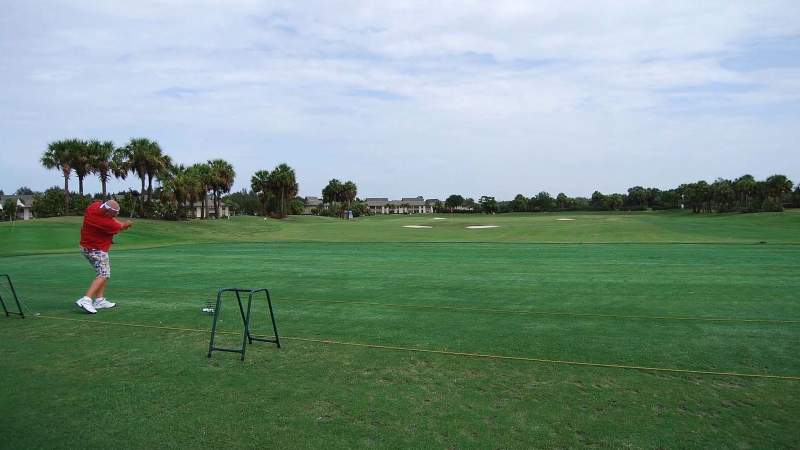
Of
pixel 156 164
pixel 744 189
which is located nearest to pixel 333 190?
pixel 156 164

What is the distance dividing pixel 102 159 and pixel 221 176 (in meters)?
19.9

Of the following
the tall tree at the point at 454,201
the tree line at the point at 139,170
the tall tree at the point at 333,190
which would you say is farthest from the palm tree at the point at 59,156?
the tall tree at the point at 454,201

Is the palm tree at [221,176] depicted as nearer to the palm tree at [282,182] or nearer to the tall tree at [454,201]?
the palm tree at [282,182]

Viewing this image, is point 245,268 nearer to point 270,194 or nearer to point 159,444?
point 159,444

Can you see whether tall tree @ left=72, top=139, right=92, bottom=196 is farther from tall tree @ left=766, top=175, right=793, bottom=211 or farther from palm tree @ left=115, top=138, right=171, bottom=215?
tall tree @ left=766, top=175, right=793, bottom=211

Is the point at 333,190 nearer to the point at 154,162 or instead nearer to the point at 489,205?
the point at 489,205

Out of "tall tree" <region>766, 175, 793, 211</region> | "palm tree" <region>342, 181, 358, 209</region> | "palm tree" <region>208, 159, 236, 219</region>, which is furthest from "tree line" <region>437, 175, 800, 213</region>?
"palm tree" <region>208, 159, 236, 219</region>

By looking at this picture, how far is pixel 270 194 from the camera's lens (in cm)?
10288

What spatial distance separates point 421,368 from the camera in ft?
24.1

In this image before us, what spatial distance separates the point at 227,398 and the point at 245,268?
1465 centimetres

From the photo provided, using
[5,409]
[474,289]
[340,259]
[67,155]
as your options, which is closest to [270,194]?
[67,155]

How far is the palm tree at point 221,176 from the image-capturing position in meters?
81.5

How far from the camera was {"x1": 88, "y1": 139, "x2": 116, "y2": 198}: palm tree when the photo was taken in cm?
6475

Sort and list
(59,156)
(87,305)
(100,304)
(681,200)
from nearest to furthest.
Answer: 1. (87,305)
2. (100,304)
3. (59,156)
4. (681,200)
